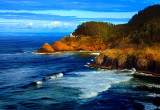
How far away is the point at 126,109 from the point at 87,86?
14.5m

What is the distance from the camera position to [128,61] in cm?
6612

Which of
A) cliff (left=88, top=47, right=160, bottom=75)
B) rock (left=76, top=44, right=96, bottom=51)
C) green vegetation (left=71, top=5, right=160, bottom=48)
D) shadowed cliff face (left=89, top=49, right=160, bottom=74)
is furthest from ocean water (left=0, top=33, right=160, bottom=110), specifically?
rock (left=76, top=44, right=96, bottom=51)

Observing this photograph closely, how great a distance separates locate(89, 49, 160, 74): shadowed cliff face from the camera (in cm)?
6009

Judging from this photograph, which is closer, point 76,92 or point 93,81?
point 76,92

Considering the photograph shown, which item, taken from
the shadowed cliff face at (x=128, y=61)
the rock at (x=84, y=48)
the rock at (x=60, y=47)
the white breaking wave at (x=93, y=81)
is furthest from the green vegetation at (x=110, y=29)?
the white breaking wave at (x=93, y=81)

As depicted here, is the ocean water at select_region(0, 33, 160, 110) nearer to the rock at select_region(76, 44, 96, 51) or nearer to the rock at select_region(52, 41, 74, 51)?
the rock at select_region(52, 41, 74, 51)

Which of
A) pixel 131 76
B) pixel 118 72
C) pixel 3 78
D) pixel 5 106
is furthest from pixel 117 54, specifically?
pixel 5 106

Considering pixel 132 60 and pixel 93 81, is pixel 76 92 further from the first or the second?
pixel 132 60

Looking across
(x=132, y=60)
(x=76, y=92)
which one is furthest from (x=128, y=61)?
(x=76, y=92)

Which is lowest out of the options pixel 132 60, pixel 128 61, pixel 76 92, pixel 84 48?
pixel 76 92

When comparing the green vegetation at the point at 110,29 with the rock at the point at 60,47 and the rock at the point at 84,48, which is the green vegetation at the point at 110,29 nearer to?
the rock at the point at 84,48

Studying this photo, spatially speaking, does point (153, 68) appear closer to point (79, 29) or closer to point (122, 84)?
point (122, 84)

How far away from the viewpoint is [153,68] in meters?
59.8

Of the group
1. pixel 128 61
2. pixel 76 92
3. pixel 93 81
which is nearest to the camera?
pixel 76 92
